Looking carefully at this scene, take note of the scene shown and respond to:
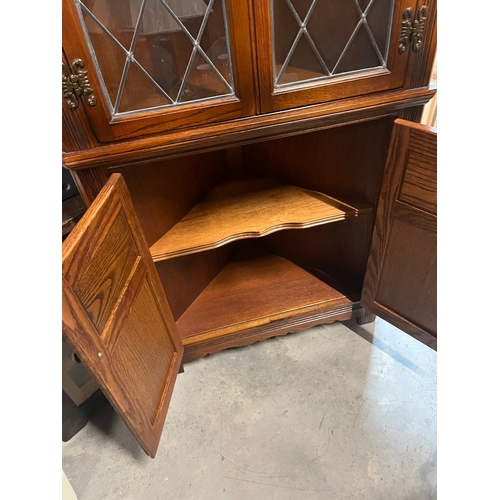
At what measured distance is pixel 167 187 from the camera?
1046 millimetres

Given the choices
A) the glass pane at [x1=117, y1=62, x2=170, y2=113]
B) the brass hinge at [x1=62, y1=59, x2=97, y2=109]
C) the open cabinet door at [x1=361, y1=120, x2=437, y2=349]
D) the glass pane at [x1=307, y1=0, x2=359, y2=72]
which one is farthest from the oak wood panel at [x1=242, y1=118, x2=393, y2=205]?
the brass hinge at [x1=62, y1=59, x2=97, y2=109]

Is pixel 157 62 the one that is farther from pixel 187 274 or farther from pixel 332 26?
pixel 187 274

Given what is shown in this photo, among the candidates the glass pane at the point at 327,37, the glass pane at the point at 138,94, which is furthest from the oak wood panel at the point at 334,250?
the glass pane at the point at 138,94

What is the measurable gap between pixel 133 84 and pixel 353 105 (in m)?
0.51

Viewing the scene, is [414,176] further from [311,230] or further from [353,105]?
[311,230]

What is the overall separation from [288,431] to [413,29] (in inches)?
43.9

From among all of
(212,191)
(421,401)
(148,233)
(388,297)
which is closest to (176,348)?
(148,233)

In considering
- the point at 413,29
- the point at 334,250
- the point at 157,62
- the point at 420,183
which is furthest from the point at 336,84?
the point at 334,250

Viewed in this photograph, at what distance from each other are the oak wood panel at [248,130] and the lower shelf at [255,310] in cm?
63

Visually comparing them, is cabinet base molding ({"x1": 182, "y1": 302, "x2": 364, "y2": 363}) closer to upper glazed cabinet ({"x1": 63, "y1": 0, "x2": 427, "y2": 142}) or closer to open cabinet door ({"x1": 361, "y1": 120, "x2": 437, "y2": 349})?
open cabinet door ({"x1": 361, "y1": 120, "x2": 437, "y2": 349})

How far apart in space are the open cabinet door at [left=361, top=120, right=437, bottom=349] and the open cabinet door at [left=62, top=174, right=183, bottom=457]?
0.65m

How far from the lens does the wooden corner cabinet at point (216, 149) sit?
690 millimetres

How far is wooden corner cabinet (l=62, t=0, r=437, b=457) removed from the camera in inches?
27.2

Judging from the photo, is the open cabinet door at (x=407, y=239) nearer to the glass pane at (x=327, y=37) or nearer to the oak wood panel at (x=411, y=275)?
the oak wood panel at (x=411, y=275)
